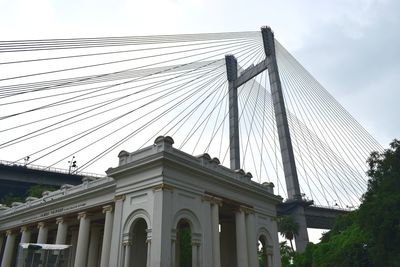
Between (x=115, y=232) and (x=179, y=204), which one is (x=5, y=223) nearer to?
(x=115, y=232)

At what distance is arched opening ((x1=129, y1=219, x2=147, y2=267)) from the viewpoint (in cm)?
2666

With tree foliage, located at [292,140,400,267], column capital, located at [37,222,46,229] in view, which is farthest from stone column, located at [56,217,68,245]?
tree foliage, located at [292,140,400,267]

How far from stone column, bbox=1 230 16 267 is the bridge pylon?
3732 centimetres

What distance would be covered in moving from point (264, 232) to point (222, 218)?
3.83m

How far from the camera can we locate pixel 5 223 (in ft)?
137

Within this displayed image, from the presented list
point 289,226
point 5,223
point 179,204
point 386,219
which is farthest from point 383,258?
point 289,226

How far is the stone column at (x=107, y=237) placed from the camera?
26.8m

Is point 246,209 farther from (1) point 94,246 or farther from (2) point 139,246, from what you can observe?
(1) point 94,246

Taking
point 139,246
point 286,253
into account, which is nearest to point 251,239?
point 139,246

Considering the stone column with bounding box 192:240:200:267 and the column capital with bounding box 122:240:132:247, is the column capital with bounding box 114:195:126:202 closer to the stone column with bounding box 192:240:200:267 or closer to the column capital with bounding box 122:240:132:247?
the column capital with bounding box 122:240:132:247

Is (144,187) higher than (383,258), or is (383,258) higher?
(144,187)

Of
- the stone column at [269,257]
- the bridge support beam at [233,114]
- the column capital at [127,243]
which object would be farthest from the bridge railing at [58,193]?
the bridge support beam at [233,114]

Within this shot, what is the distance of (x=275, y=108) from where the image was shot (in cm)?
6262

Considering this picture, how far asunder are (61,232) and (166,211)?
14.3m
